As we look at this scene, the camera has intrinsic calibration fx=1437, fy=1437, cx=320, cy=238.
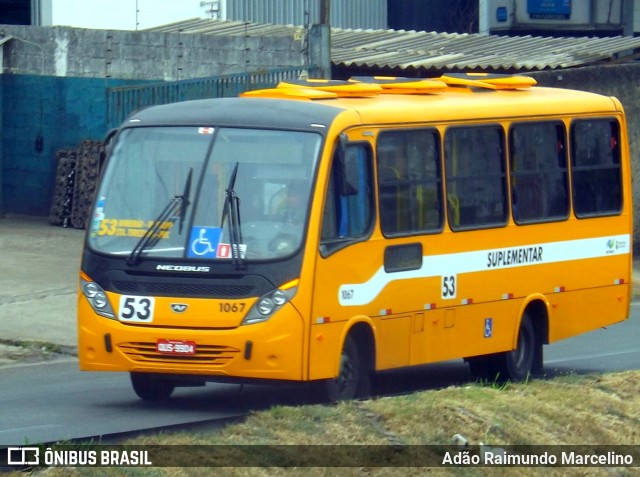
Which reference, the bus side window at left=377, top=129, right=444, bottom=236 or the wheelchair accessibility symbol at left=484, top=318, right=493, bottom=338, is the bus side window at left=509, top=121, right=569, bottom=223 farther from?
the bus side window at left=377, top=129, right=444, bottom=236

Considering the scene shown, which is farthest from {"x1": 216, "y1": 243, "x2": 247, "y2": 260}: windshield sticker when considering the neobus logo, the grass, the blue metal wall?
the blue metal wall

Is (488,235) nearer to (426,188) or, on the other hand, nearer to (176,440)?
(426,188)

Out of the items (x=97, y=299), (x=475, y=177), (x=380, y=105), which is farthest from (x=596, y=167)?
(x=97, y=299)

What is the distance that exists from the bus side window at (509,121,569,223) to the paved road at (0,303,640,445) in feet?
5.29

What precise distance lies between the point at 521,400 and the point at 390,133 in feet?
8.17

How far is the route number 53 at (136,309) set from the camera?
10430mm

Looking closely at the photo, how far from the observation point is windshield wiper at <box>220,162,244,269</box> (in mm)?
10328

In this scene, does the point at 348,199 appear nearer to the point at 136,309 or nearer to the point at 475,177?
the point at 136,309

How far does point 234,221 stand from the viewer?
411 inches

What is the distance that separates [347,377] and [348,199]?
4.43 ft

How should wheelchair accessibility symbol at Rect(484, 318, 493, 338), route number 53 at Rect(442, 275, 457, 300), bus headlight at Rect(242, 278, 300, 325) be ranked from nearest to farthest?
bus headlight at Rect(242, 278, 300, 325) → route number 53 at Rect(442, 275, 457, 300) → wheelchair accessibility symbol at Rect(484, 318, 493, 338)

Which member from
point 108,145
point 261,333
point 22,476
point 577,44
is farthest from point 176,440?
point 577,44

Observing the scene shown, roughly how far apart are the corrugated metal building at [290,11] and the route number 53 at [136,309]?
74.2ft

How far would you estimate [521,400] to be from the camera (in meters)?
10.2
